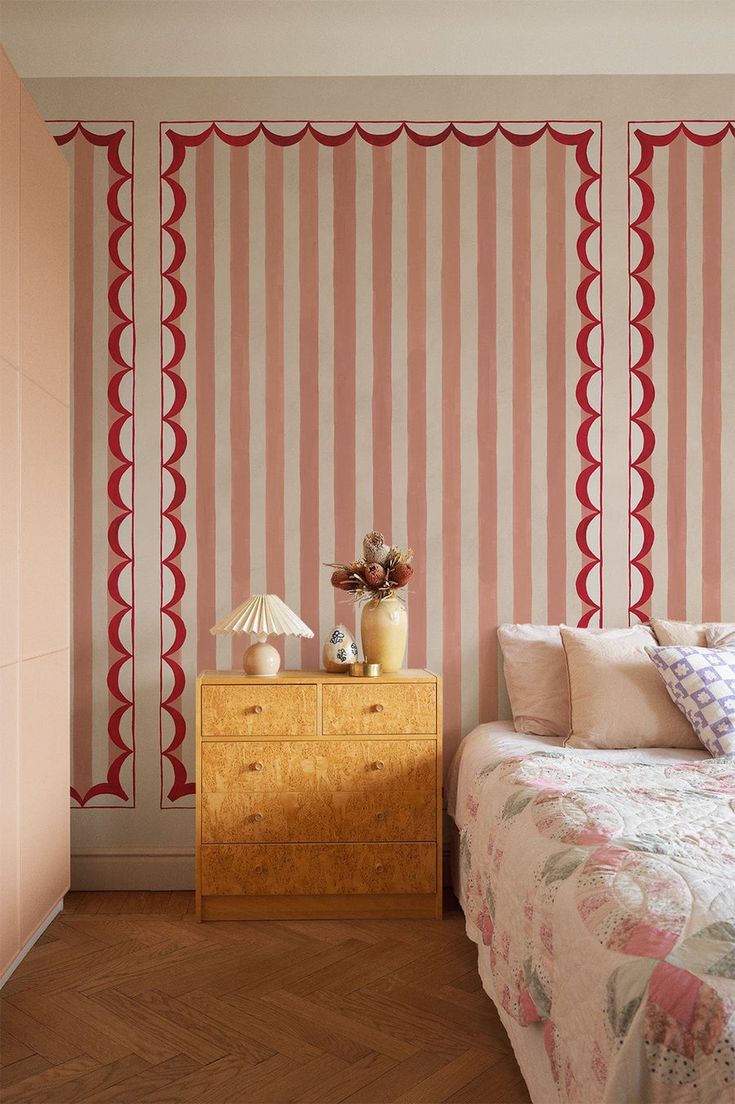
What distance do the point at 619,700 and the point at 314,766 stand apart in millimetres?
968

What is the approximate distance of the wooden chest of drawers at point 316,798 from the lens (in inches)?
103

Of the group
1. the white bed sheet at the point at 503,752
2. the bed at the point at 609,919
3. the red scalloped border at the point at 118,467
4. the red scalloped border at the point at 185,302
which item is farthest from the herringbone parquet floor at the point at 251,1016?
the red scalloped border at the point at 185,302

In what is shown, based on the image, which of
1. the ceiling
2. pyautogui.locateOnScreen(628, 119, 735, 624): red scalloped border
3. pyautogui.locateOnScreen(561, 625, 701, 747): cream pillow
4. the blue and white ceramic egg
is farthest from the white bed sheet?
the ceiling

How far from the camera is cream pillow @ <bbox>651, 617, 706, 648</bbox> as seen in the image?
2.75 metres

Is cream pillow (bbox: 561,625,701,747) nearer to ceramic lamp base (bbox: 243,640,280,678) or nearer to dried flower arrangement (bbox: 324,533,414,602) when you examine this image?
dried flower arrangement (bbox: 324,533,414,602)

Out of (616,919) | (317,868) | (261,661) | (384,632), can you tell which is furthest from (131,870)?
(616,919)

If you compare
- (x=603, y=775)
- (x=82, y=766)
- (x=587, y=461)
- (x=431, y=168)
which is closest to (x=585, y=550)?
(x=587, y=461)

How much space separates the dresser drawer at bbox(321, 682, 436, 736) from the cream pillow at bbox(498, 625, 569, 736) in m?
0.34

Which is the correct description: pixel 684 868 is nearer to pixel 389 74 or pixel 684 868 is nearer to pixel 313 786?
pixel 313 786

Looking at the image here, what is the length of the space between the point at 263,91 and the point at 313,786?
95.5 inches

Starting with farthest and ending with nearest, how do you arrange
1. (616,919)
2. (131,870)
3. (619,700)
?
(131,870)
(619,700)
(616,919)

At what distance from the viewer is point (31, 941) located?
2369 millimetres

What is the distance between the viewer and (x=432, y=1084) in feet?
5.83

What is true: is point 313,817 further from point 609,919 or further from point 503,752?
point 609,919
